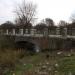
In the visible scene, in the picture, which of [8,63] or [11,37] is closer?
[8,63]

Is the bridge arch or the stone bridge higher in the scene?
the stone bridge

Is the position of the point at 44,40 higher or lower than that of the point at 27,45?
higher

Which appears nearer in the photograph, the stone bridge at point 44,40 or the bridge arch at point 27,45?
the stone bridge at point 44,40

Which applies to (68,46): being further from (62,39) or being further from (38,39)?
(38,39)

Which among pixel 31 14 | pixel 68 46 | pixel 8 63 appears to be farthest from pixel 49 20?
pixel 8 63

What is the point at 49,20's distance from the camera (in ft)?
251

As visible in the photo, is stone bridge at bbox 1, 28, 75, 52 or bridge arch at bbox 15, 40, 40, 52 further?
bridge arch at bbox 15, 40, 40, 52

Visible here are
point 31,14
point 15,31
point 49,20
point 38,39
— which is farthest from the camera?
point 49,20

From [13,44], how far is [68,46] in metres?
8.66

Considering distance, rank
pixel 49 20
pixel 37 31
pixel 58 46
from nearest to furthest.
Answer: pixel 58 46 → pixel 37 31 → pixel 49 20

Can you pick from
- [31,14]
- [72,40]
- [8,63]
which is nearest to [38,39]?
[72,40]

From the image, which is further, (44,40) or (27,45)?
(27,45)

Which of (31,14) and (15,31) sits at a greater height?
(31,14)

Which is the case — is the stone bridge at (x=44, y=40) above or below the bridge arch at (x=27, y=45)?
above
